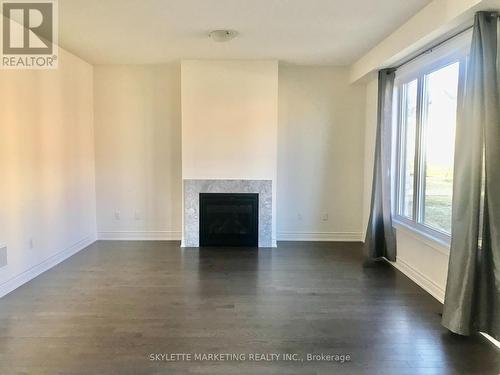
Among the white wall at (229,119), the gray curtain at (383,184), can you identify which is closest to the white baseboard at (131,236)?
the white wall at (229,119)

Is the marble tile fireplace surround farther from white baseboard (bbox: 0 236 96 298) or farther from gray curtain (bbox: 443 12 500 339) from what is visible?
gray curtain (bbox: 443 12 500 339)

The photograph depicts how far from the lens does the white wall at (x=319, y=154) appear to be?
570 cm

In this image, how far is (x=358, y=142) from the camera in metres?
5.77

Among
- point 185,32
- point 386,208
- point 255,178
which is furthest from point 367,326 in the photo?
point 185,32

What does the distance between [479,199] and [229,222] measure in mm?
3495

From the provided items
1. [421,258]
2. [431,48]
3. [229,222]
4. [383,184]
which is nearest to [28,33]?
[229,222]

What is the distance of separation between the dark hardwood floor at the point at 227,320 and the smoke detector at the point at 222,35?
8.59 ft

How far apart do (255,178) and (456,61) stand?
2923mm

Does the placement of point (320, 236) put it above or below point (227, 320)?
above

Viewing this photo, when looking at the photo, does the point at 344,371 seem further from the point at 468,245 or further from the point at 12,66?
the point at 12,66

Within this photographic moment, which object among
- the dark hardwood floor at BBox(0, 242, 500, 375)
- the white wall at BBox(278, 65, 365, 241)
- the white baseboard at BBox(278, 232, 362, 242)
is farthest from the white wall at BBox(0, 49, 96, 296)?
the white baseboard at BBox(278, 232, 362, 242)

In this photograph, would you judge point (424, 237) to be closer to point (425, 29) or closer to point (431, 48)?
point (431, 48)

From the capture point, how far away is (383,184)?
15.3 ft

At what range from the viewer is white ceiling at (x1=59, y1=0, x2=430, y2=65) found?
3.26 metres
